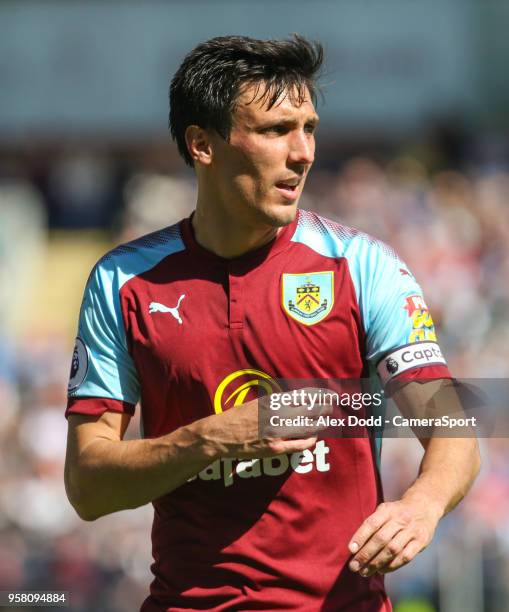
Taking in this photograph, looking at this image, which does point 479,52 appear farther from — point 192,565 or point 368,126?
point 192,565

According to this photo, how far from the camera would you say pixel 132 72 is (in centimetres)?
1878

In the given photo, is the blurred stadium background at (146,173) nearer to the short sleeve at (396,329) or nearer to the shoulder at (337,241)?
the shoulder at (337,241)

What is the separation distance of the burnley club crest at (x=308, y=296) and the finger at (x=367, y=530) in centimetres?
74

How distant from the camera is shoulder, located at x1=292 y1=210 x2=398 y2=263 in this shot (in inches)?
163

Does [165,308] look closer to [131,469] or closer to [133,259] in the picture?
[133,259]

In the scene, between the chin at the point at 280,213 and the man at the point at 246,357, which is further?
the chin at the point at 280,213

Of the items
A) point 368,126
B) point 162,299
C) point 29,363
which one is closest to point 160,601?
point 162,299

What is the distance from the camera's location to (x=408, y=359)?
→ 13.0 feet

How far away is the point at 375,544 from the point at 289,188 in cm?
123

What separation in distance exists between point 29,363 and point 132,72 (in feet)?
23.1

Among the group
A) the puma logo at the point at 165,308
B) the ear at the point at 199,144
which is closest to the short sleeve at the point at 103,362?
the puma logo at the point at 165,308

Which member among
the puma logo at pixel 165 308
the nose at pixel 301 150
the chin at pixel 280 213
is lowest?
the puma logo at pixel 165 308

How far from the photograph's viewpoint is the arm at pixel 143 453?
3660 millimetres

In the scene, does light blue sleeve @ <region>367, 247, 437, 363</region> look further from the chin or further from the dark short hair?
the dark short hair
